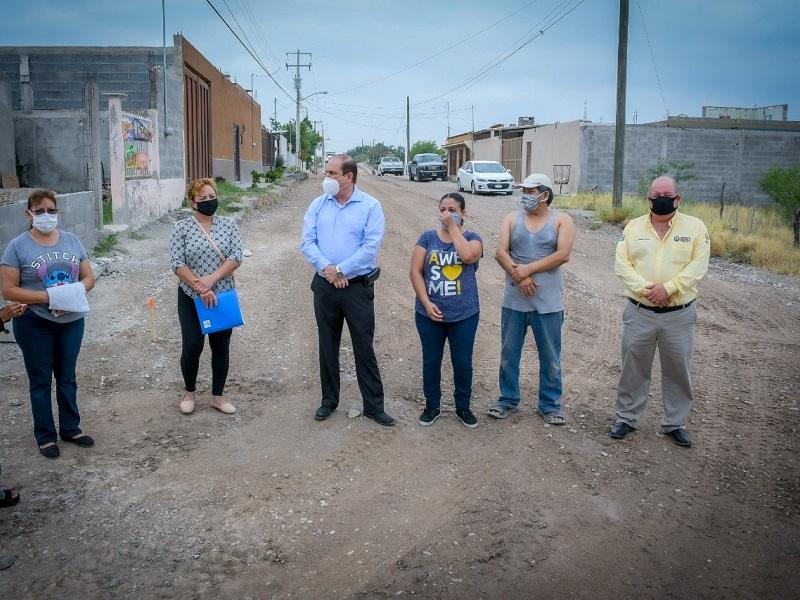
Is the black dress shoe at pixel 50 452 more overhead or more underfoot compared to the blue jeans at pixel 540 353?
more underfoot

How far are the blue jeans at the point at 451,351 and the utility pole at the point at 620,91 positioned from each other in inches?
579

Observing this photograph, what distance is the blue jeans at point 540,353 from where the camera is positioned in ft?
18.4

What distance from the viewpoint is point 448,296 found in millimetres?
5426

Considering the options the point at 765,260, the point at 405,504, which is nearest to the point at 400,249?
the point at 765,260

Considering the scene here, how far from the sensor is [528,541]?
3953 mm

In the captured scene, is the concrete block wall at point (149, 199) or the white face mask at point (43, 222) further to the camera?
the concrete block wall at point (149, 199)

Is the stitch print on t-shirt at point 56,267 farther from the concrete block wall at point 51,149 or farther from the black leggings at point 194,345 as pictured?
the concrete block wall at point 51,149

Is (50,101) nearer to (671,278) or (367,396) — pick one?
(367,396)

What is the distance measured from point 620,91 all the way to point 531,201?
15.4m

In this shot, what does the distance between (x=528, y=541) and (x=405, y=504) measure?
78 centimetres

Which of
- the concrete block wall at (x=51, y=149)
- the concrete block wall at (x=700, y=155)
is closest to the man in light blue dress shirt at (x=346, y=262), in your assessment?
the concrete block wall at (x=51, y=149)

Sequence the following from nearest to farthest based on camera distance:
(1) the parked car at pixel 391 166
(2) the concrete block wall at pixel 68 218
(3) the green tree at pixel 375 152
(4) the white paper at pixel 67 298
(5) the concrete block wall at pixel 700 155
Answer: (4) the white paper at pixel 67 298 < (2) the concrete block wall at pixel 68 218 < (5) the concrete block wall at pixel 700 155 < (1) the parked car at pixel 391 166 < (3) the green tree at pixel 375 152

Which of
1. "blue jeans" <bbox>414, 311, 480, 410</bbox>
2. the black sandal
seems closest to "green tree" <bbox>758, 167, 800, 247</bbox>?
"blue jeans" <bbox>414, 311, 480, 410</bbox>

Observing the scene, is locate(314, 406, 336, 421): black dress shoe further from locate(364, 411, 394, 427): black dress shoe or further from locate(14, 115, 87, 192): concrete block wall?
locate(14, 115, 87, 192): concrete block wall
